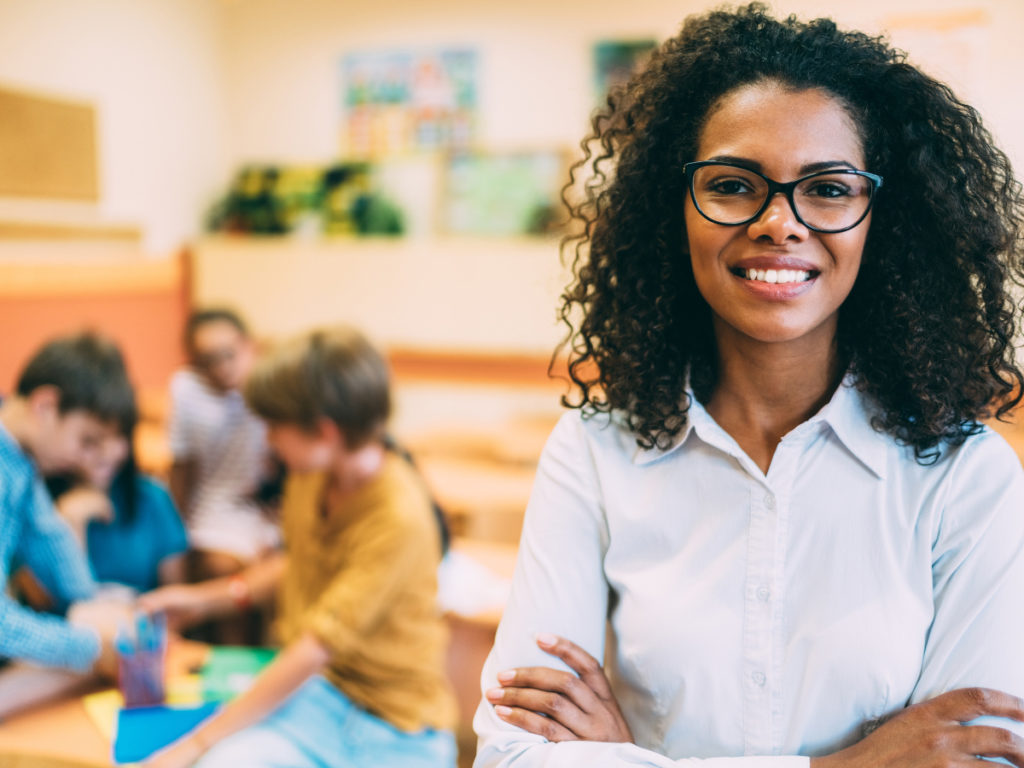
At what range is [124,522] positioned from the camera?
239 centimetres

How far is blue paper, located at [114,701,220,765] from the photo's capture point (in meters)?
1.53

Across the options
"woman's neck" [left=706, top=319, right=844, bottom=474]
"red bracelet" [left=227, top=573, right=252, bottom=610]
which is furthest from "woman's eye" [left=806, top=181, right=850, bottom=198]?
"red bracelet" [left=227, top=573, right=252, bottom=610]

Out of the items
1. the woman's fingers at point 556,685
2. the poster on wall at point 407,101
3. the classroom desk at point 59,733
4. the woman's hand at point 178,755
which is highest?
the poster on wall at point 407,101

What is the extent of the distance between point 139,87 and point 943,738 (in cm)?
456

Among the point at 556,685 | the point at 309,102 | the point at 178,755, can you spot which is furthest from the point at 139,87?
the point at 556,685

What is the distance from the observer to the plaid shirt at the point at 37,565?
65.5 inches

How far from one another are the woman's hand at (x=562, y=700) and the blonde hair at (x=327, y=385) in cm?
85

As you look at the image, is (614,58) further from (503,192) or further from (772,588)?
(772,588)

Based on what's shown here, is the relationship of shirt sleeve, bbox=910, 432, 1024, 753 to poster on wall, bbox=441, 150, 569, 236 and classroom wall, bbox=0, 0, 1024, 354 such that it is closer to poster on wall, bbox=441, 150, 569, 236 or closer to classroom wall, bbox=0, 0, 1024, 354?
classroom wall, bbox=0, 0, 1024, 354

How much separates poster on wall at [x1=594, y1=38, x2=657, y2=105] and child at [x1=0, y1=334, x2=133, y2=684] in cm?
286

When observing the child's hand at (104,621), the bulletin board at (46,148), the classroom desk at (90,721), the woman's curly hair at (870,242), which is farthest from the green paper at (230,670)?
the bulletin board at (46,148)

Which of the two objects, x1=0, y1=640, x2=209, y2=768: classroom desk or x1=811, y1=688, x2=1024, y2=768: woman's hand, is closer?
x1=811, y1=688, x2=1024, y2=768: woman's hand

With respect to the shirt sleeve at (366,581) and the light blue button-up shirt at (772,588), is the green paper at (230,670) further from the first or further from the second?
the light blue button-up shirt at (772,588)

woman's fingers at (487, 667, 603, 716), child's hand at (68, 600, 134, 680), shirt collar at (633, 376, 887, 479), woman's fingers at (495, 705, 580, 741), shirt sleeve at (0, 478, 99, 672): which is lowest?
child's hand at (68, 600, 134, 680)
